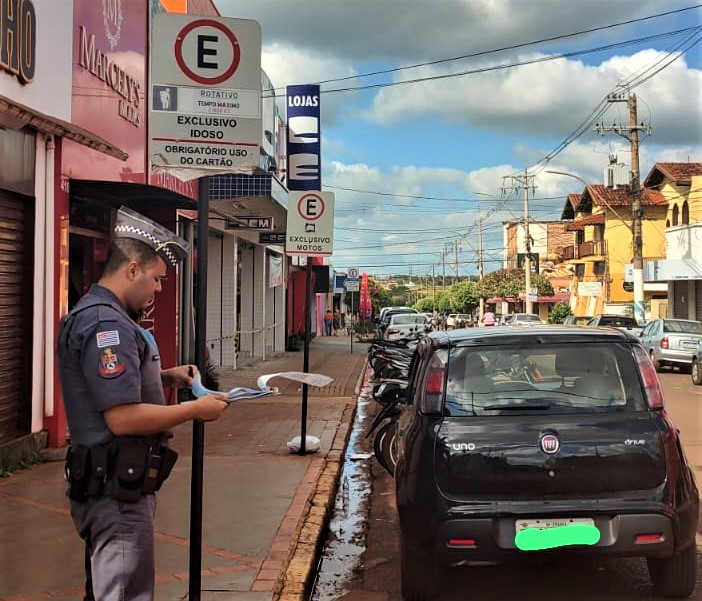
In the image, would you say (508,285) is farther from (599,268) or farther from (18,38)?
(18,38)

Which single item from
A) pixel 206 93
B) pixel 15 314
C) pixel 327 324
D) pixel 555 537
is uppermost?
pixel 206 93

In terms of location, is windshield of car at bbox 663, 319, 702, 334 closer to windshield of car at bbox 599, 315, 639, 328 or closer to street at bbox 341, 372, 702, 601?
windshield of car at bbox 599, 315, 639, 328

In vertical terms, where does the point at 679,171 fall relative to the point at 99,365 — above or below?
above

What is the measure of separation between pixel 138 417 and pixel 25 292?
574 centimetres

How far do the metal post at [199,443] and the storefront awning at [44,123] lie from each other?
2692 mm

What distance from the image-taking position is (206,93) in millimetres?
3949

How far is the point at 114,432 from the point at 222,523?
135 inches

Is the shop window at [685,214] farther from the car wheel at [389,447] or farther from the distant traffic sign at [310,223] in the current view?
the car wheel at [389,447]

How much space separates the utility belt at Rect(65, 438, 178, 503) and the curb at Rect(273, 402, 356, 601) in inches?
83.1

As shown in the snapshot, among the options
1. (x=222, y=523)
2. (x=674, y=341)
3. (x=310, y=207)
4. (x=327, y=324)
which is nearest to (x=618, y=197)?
(x=327, y=324)

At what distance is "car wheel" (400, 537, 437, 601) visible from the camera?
4.34 m

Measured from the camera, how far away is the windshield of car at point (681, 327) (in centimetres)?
2041

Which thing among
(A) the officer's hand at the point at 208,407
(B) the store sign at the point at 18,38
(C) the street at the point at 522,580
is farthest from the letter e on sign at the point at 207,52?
(B) the store sign at the point at 18,38

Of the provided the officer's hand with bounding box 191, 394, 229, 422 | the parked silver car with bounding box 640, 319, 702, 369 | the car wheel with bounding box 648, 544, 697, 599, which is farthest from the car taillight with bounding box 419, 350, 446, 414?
the parked silver car with bounding box 640, 319, 702, 369
